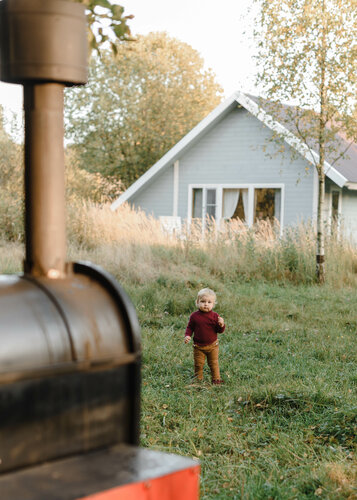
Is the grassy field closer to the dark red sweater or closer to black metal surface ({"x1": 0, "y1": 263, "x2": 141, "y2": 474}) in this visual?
the dark red sweater

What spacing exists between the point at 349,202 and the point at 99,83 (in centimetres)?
1517

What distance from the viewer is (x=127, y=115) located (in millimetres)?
29391

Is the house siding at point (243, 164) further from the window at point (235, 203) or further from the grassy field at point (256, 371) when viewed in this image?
the grassy field at point (256, 371)

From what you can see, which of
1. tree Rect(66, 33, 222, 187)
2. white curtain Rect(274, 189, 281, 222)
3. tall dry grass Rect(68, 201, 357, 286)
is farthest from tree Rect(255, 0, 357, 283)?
tree Rect(66, 33, 222, 187)

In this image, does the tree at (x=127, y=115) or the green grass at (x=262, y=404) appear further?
the tree at (x=127, y=115)

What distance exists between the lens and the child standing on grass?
5.83 metres

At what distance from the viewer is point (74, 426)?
1.85m

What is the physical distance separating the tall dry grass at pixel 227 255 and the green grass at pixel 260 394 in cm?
166

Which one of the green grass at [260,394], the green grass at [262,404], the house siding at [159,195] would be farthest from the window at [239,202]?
the green grass at [262,404]

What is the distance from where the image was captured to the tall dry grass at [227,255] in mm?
12180

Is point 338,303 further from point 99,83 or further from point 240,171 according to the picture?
point 99,83

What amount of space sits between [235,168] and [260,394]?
559 inches

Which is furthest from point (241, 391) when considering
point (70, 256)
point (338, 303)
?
point (70, 256)

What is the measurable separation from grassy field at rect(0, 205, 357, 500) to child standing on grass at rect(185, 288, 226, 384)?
0.45ft
